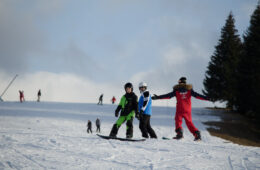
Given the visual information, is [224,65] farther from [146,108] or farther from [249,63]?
[146,108]

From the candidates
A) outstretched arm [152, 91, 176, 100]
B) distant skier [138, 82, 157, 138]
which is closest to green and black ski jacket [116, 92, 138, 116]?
Result: distant skier [138, 82, 157, 138]

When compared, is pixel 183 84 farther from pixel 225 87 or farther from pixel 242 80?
pixel 225 87

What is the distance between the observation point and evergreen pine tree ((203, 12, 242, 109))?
27.9m

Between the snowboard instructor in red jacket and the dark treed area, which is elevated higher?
the dark treed area

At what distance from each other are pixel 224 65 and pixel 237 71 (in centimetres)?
298

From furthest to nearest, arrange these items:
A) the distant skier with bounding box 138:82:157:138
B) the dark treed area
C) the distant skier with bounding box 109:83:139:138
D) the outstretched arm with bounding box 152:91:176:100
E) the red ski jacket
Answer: the dark treed area < the distant skier with bounding box 138:82:157:138 < the outstretched arm with bounding box 152:91:176:100 < the red ski jacket < the distant skier with bounding box 109:83:139:138

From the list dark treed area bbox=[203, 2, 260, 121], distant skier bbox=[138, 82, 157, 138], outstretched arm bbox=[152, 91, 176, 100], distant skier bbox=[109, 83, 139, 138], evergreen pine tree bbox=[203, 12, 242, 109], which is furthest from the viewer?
evergreen pine tree bbox=[203, 12, 242, 109]

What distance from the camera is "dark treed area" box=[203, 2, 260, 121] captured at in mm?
22203

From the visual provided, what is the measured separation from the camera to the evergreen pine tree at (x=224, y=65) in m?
27.9

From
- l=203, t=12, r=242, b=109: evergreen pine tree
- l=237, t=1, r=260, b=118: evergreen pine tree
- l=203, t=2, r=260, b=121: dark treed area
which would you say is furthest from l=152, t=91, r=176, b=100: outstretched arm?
l=203, t=12, r=242, b=109: evergreen pine tree

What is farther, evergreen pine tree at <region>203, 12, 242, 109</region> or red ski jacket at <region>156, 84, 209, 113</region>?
evergreen pine tree at <region>203, 12, 242, 109</region>

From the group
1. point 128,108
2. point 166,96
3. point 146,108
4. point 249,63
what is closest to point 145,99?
point 146,108

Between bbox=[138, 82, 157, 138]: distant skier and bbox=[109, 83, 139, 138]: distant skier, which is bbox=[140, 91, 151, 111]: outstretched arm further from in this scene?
bbox=[109, 83, 139, 138]: distant skier

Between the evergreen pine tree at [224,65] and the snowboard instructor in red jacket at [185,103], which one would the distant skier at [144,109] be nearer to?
the snowboard instructor in red jacket at [185,103]
